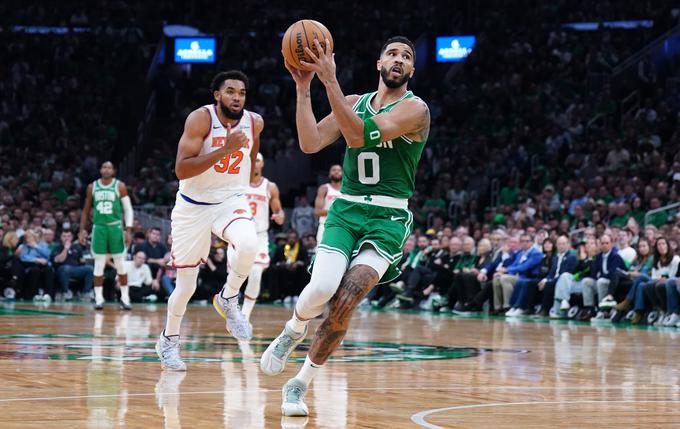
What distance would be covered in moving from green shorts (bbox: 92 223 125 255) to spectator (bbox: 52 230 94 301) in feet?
13.5

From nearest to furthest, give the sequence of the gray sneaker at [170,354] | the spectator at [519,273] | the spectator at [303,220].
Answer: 1. the gray sneaker at [170,354]
2. the spectator at [519,273]
3. the spectator at [303,220]

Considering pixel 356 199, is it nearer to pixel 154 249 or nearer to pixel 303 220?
pixel 154 249

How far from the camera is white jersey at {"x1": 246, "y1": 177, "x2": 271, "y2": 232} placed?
14484 mm

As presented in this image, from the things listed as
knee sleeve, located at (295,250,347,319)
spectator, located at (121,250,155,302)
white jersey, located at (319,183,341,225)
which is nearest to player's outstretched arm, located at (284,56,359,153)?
knee sleeve, located at (295,250,347,319)

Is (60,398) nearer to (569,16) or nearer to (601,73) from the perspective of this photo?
(601,73)

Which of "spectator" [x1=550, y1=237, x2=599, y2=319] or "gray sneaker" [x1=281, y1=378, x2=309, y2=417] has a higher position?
"spectator" [x1=550, y1=237, x2=599, y2=319]

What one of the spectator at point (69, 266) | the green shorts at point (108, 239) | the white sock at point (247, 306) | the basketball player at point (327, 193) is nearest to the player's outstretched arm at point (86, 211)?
the green shorts at point (108, 239)

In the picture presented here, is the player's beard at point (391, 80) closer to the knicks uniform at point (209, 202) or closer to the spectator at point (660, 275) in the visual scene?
the knicks uniform at point (209, 202)

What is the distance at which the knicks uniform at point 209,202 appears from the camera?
8.80 meters

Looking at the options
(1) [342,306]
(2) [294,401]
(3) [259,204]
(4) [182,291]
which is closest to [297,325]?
(1) [342,306]

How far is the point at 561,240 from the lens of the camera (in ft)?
58.2

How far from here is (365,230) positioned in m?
6.25

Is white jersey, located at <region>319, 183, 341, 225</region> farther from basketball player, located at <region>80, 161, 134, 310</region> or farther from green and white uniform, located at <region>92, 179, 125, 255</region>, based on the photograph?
green and white uniform, located at <region>92, 179, 125, 255</region>

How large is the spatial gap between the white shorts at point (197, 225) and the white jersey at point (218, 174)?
70 millimetres
